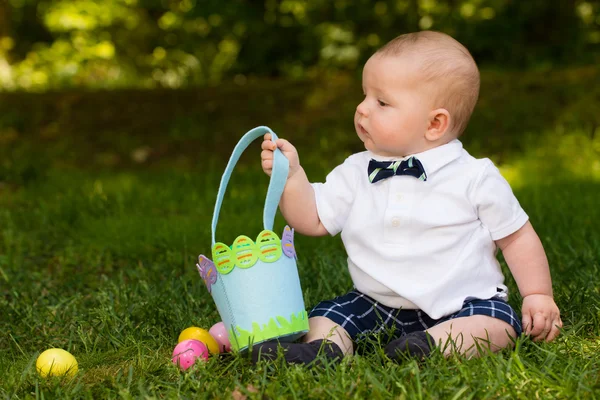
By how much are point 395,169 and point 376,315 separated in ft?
1.44

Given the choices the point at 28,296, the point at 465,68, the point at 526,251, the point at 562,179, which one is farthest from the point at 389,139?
the point at 562,179

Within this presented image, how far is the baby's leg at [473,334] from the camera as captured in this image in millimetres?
2146

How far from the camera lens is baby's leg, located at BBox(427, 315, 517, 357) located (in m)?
2.15

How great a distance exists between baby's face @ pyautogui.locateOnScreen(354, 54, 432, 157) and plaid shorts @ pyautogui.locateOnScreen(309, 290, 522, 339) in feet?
1.54

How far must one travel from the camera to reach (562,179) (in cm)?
476

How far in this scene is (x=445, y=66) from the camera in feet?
7.39

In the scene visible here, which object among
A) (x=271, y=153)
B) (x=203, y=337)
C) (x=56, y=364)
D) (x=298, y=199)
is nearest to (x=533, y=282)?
(x=298, y=199)

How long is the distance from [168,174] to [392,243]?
310 centimetres

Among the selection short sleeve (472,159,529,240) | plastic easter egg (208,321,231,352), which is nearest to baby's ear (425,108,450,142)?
short sleeve (472,159,529,240)

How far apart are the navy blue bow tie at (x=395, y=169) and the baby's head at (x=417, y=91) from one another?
5cm

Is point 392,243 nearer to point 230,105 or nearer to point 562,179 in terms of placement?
point 562,179

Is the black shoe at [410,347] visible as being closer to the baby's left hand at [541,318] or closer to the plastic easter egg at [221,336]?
the baby's left hand at [541,318]

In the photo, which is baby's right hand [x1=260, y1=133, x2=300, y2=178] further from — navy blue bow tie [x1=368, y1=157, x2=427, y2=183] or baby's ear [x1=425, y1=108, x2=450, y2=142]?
baby's ear [x1=425, y1=108, x2=450, y2=142]

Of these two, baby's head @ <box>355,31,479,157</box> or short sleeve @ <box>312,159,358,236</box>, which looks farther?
short sleeve @ <box>312,159,358,236</box>
